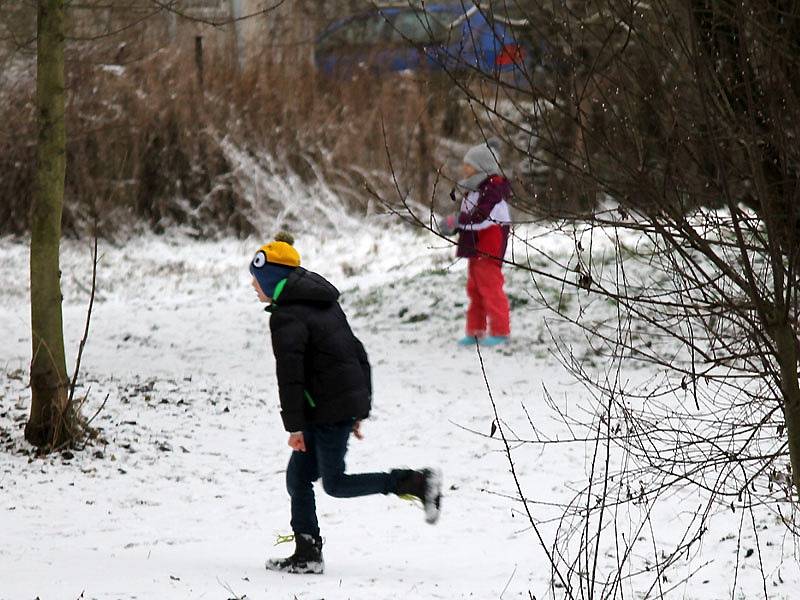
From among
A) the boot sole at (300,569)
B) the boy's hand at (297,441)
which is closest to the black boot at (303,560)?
the boot sole at (300,569)

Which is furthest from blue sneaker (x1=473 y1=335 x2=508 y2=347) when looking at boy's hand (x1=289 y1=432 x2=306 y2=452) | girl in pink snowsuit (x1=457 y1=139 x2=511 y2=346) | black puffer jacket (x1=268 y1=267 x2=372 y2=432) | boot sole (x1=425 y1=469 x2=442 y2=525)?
boy's hand (x1=289 y1=432 x2=306 y2=452)

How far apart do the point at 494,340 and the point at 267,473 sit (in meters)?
3.34

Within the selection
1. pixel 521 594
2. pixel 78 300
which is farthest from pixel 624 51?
pixel 78 300

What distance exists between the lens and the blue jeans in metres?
5.44

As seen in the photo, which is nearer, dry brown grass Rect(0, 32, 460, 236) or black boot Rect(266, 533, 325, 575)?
black boot Rect(266, 533, 325, 575)

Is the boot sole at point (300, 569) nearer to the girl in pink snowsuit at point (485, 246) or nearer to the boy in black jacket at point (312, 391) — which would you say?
the boy in black jacket at point (312, 391)

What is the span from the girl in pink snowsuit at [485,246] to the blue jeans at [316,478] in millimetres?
3780

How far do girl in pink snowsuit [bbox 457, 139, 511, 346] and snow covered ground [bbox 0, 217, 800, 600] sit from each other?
0.24 metres

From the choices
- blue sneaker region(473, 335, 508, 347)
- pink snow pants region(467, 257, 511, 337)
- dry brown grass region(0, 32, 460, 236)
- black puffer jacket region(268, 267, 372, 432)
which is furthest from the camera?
dry brown grass region(0, 32, 460, 236)

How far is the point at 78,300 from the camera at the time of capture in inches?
527

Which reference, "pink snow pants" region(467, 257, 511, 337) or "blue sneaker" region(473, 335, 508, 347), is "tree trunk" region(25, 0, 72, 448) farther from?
"blue sneaker" region(473, 335, 508, 347)

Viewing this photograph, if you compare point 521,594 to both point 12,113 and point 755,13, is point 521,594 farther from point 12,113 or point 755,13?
point 12,113

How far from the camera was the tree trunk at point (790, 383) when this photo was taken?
3.93 metres

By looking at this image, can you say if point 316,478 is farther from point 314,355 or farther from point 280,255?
point 280,255
